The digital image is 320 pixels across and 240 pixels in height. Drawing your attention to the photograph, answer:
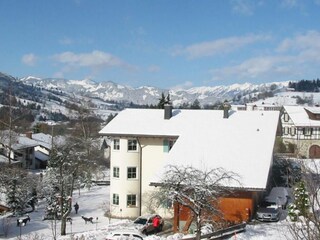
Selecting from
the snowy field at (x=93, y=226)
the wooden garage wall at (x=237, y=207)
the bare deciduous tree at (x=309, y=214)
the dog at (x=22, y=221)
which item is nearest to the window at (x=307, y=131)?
the snowy field at (x=93, y=226)

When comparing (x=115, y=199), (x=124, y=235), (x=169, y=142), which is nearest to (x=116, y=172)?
(x=115, y=199)

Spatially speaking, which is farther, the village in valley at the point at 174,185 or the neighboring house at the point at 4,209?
the neighboring house at the point at 4,209

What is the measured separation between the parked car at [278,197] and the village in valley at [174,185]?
77 mm

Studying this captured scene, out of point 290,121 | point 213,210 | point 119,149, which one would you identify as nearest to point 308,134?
point 290,121

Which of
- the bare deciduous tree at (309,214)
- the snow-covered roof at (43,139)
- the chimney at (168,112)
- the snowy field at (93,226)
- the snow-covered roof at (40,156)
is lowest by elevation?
the snowy field at (93,226)

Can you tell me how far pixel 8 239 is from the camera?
104 feet

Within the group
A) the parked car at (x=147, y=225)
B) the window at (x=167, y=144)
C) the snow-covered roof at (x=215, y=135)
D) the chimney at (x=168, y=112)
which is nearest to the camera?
the parked car at (x=147, y=225)

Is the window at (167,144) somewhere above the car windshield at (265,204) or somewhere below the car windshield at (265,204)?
above

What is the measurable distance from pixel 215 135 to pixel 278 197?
660 cm

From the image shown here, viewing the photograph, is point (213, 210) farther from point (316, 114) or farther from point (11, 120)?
point (316, 114)

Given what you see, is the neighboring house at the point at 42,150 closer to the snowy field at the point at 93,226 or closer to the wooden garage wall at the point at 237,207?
the snowy field at the point at 93,226

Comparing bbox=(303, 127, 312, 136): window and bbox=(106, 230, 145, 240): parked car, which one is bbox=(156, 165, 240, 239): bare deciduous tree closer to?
bbox=(106, 230, 145, 240): parked car

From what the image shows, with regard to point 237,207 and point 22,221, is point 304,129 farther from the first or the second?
point 22,221

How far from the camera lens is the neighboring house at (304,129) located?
78.6 metres
